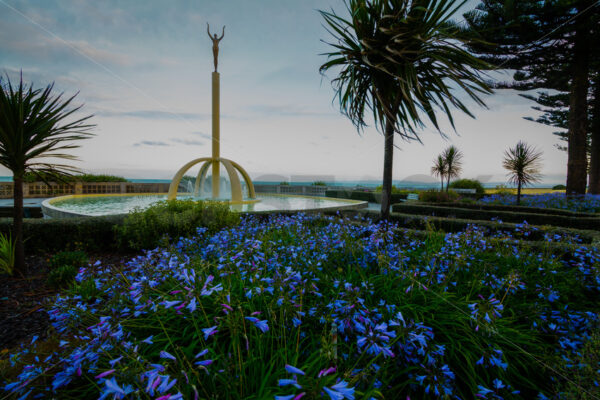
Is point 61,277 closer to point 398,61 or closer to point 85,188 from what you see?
point 398,61

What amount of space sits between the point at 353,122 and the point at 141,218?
168 inches

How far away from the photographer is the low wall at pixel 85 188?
14.5 meters

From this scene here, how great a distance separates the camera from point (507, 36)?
11609 mm

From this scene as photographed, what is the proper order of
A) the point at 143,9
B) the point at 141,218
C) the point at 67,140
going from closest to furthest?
the point at 67,140 < the point at 141,218 < the point at 143,9

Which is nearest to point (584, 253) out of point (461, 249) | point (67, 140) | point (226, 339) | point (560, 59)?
point (461, 249)

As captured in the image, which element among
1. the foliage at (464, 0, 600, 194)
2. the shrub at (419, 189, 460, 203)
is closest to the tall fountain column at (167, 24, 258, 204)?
the shrub at (419, 189, 460, 203)

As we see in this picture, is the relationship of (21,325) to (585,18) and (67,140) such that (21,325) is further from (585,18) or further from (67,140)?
(585,18)

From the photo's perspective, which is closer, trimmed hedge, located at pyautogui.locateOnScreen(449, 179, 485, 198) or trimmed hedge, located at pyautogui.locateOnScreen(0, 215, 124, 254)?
trimmed hedge, located at pyautogui.locateOnScreen(0, 215, 124, 254)

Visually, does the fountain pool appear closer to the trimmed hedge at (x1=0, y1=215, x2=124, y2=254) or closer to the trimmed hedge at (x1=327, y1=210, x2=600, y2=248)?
the trimmed hedge at (x1=0, y1=215, x2=124, y2=254)

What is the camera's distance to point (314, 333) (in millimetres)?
1543

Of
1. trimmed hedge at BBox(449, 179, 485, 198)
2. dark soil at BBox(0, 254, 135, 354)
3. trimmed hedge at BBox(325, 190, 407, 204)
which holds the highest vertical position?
trimmed hedge at BBox(449, 179, 485, 198)

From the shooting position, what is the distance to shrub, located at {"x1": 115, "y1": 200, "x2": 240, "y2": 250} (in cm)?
437

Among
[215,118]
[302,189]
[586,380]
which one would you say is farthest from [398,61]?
[302,189]

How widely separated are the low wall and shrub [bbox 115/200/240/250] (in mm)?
11207
